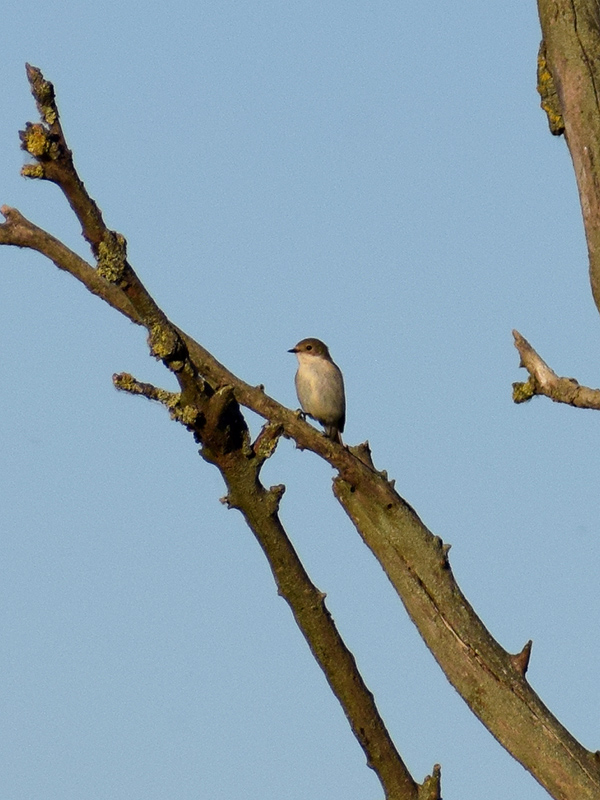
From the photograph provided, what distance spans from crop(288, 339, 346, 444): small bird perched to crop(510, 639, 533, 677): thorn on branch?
8520 mm

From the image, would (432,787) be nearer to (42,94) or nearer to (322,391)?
(42,94)

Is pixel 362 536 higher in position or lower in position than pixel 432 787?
higher

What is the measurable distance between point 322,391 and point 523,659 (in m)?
8.88

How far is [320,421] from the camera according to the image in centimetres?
1463

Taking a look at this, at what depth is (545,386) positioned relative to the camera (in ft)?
21.0

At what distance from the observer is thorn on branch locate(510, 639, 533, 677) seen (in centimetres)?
571

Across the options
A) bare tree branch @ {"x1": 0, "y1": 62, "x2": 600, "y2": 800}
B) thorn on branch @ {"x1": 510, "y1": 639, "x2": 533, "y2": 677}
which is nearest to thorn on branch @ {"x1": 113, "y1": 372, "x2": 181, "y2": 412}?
bare tree branch @ {"x1": 0, "y1": 62, "x2": 600, "y2": 800}

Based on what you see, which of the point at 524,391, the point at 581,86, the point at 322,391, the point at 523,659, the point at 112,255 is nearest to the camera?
the point at 112,255

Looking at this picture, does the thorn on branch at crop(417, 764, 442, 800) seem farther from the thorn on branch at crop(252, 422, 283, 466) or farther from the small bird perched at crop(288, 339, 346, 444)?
the small bird perched at crop(288, 339, 346, 444)

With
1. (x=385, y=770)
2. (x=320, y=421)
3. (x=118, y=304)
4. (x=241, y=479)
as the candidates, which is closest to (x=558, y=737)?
(x=385, y=770)

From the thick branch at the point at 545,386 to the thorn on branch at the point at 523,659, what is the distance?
3.53 ft

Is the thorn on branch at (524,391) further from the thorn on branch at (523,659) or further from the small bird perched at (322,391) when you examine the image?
the small bird perched at (322,391)

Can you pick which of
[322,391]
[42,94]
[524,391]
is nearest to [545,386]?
[524,391]

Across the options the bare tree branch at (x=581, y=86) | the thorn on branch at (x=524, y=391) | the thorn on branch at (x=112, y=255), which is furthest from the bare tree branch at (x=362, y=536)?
the bare tree branch at (x=581, y=86)
